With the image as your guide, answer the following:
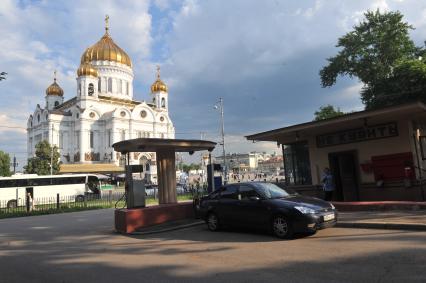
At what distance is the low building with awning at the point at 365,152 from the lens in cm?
1434

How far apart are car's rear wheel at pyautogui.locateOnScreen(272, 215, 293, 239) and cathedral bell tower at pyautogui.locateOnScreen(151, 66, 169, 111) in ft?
276

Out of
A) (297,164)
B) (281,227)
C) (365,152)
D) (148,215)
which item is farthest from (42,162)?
(281,227)

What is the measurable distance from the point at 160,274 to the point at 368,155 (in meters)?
11.3

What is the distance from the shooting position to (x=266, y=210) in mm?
10328

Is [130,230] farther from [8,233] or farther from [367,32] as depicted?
[367,32]

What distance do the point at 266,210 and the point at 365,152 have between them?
7.35 metres

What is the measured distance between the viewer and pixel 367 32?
39188mm

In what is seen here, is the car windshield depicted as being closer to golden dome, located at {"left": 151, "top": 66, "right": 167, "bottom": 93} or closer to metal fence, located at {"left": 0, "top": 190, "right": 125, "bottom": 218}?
metal fence, located at {"left": 0, "top": 190, "right": 125, "bottom": 218}

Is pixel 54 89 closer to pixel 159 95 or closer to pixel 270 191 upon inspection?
pixel 159 95

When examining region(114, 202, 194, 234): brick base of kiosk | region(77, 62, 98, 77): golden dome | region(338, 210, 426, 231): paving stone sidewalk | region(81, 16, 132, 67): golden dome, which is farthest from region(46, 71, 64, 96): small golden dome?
region(338, 210, 426, 231): paving stone sidewalk

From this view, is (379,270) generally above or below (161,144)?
below

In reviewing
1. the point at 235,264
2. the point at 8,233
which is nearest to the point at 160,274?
the point at 235,264

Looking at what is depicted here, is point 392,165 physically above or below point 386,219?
above

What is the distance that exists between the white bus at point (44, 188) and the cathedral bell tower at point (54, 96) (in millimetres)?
52487
